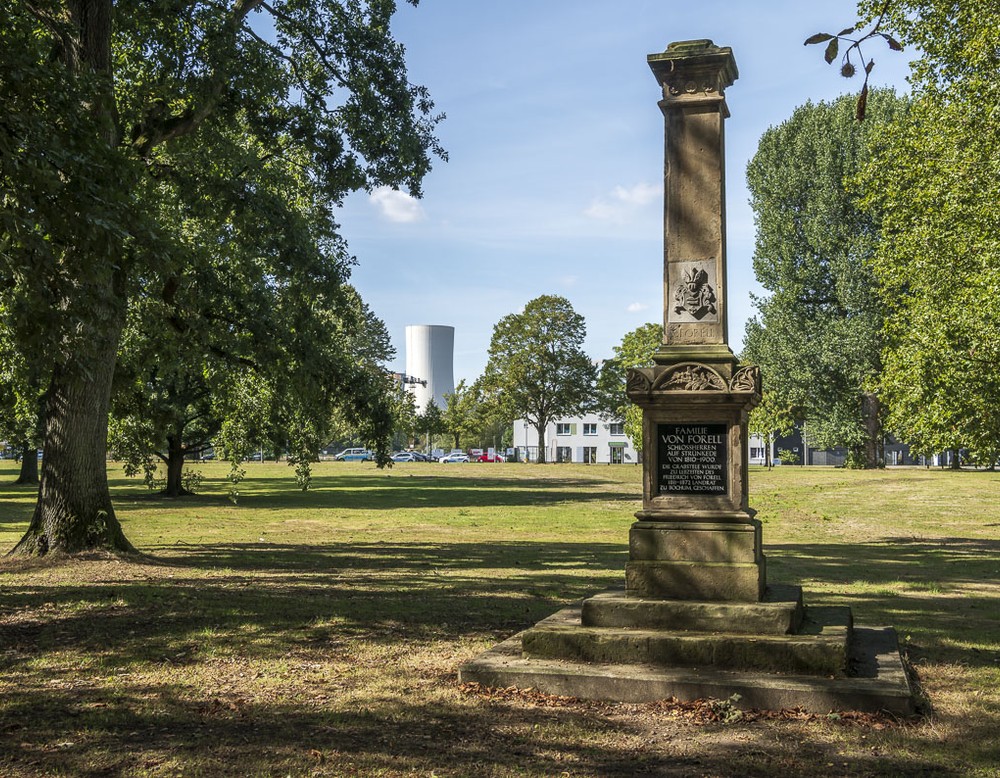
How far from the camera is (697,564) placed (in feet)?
26.5

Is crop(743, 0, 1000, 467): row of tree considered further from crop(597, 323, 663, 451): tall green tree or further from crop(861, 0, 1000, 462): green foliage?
crop(597, 323, 663, 451): tall green tree

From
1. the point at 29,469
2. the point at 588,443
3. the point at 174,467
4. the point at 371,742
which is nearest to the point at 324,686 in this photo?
the point at 371,742

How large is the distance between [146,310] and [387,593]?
7754mm

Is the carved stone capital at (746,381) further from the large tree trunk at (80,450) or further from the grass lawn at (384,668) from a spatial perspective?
the large tree trunk at (80,450)

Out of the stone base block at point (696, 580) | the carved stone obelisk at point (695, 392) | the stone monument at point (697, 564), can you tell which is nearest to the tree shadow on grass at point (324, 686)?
the stone monument at point (697, 564)

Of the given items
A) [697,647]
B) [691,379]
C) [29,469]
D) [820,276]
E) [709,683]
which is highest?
[820,276]

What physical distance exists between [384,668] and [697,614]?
8.39 ft

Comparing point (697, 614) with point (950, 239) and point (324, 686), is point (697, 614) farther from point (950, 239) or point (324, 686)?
point (950, 239)

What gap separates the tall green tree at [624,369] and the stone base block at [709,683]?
192ft

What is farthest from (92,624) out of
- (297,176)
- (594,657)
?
(297,176)

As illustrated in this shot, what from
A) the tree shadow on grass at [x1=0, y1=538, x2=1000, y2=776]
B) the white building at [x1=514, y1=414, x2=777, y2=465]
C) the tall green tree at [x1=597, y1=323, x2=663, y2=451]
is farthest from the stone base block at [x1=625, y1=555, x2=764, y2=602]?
the white building at [x1=514, y1=414, x2=777, y2=465]

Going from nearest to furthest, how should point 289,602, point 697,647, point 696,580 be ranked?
point 697,647
point 696,580
point 289,602

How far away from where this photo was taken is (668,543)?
323 inches

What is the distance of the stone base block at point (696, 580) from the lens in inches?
312
